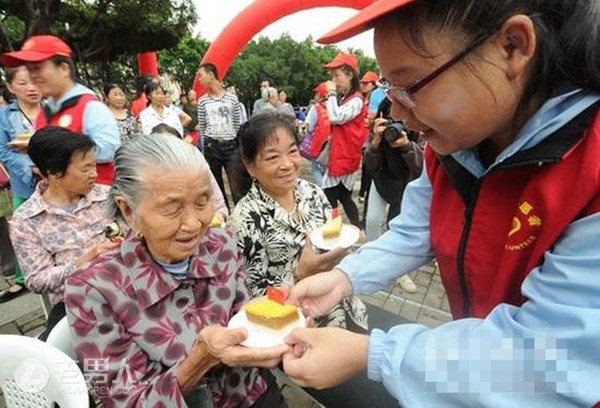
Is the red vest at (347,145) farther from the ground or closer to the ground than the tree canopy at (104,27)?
closer to the ground

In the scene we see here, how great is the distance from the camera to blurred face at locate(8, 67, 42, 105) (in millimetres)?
3539

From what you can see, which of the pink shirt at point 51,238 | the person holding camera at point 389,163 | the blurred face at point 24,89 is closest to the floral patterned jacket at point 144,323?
the pink shirt at point 51,238

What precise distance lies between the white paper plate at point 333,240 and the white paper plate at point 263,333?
738mm

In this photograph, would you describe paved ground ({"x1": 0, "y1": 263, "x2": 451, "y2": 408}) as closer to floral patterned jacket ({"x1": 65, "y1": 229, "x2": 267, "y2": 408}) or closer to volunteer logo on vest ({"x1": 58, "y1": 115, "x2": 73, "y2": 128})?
volunteer logo on vest ({"x1": 58, "y1": 115, "x2": 73, "y2": 128})

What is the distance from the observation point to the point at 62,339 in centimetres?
141

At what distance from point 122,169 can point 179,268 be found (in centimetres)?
42

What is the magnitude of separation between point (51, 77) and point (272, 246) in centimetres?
210

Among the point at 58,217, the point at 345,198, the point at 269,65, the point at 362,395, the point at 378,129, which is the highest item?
the point at 269,65

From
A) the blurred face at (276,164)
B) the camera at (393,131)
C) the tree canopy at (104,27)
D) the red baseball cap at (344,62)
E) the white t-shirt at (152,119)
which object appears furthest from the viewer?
the tree canopy at (104,27)

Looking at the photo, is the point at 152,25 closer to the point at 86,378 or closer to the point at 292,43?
the point at 86,378

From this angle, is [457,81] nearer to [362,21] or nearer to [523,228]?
[362,21]

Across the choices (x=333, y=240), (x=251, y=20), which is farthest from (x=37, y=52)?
(x=251, y=20)

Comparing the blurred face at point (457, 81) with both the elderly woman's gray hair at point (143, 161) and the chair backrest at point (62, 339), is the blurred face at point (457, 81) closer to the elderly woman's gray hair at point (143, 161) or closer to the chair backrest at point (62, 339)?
the elderly woman's gray hair at point (143, 161)

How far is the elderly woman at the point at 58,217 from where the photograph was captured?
2102mm
